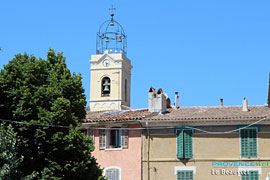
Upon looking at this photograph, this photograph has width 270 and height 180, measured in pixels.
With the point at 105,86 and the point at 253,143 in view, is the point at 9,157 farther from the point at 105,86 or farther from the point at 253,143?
the point at 105,86

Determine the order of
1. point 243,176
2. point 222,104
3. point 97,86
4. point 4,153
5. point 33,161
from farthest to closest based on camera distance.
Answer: point 97,86 < point 222,104 < point 243,176 < point 33,161 < point 4,153

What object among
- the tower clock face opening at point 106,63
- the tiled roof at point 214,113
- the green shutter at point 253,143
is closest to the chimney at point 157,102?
the tiled roof at point 214,113

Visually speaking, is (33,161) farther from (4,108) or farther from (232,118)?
(232,118)

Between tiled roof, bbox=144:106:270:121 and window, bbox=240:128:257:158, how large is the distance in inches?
36.5

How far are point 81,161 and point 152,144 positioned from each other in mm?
7829

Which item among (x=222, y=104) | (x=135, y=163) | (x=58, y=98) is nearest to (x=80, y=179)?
(x=58, y=98)

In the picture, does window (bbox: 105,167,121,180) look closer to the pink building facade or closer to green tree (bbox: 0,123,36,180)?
the pink building facade

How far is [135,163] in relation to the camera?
35062 millimetres

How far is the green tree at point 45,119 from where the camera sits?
89.8 ft

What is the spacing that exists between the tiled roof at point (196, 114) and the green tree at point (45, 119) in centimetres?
692

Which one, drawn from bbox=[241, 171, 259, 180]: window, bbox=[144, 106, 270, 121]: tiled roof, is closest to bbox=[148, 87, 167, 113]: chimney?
bbox=[144, 106, 270, 121]: tiled roof

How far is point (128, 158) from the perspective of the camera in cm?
3528

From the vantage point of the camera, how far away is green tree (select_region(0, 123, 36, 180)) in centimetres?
2517

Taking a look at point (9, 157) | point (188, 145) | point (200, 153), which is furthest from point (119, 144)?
point (9, 157)
